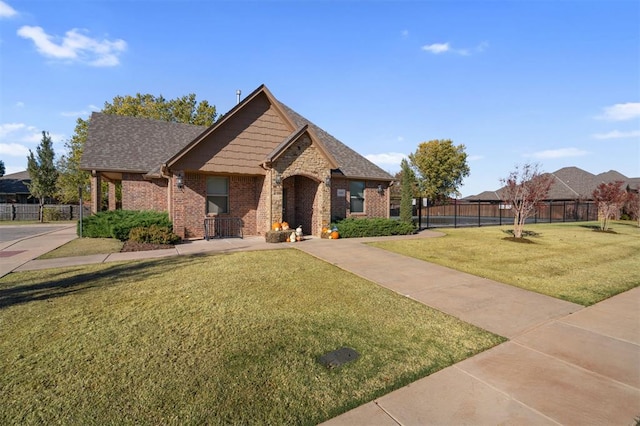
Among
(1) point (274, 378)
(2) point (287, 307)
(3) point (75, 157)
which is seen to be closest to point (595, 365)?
(1) point (274, 378)

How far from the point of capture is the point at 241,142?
44.5 feet

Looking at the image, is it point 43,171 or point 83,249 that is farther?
point 43,171

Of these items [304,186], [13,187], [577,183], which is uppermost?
[577,183]

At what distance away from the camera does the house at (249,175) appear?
1301 cm

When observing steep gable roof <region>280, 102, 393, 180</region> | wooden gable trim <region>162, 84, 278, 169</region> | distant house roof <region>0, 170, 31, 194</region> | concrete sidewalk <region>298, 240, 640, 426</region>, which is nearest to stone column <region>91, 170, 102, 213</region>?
wooden gable trim <region>162, 84, 278, 169</region>

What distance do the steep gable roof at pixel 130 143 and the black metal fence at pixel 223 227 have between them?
4005 millimetres

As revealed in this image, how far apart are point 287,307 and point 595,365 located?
4.01m

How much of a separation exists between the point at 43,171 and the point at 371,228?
32118 mm

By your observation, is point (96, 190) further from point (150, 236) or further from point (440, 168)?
point (440, 168)

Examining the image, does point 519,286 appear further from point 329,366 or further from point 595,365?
point 329,366

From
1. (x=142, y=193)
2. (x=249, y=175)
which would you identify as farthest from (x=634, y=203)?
(x=142, y=193)

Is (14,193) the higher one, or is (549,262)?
(14,193)

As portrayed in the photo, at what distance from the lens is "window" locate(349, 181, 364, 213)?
16.9 m

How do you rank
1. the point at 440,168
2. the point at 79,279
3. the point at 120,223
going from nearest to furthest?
the point at 79,279 < the point at 120,223 < the point at 440,168
